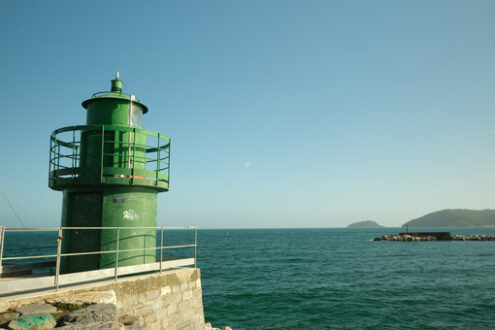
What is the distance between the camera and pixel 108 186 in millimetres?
9281

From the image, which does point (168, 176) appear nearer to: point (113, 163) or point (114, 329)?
point (113, 163)

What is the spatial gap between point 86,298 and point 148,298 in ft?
6.64

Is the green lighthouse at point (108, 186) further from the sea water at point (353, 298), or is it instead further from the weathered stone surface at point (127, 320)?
the sea water at point (353, 298)

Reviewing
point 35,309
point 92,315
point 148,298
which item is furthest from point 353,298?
point 35,309

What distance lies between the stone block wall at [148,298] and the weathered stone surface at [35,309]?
0.64ft

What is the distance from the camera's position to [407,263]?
4016 centimetres

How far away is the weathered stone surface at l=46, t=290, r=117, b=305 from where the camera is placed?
632 centimetres

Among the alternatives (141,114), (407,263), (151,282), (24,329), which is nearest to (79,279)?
(151,282)

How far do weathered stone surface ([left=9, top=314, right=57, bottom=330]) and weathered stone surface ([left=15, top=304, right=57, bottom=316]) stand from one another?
0.89ft

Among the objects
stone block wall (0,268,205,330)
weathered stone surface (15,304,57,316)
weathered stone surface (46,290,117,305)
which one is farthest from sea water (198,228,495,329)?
weathered stone surface (15,304,57,316)

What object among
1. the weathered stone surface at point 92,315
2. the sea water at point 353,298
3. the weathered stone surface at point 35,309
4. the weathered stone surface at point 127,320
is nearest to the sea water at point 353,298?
the sea water at point 353,298

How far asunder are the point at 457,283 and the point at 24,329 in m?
31.3

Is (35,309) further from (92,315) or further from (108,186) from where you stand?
(108,186)

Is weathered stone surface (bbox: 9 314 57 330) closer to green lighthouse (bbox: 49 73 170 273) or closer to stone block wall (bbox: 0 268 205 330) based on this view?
stone block wall (bbox: 0 268 205 330)
